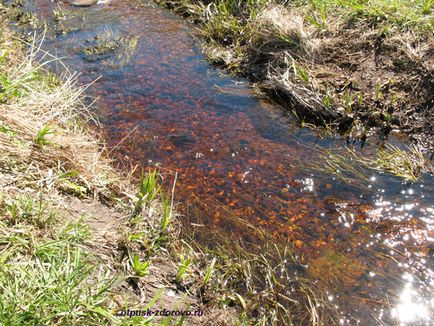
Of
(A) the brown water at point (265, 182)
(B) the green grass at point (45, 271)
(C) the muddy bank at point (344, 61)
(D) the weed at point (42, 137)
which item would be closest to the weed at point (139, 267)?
(B) the green grass at point (45, 271)

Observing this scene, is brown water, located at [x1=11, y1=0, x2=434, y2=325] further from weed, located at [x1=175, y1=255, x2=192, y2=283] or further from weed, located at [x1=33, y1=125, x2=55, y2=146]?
weed, located at [x1=33, y1=125, x2=55, y2=146]

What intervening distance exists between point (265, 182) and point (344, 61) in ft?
8.17

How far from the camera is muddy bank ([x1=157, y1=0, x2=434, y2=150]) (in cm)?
490

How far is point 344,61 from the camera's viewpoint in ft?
18.2

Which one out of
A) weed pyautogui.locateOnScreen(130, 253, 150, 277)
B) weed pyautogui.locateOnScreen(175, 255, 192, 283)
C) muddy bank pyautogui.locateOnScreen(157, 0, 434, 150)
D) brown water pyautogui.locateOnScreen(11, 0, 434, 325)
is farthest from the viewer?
muddy bank pyautogui.locateOnScreen(157, 0, 434, 150)

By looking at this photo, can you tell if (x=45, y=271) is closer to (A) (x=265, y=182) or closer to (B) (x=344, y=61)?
(A) (x=265, y=182)

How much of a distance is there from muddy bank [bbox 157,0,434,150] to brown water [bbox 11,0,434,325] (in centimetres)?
30

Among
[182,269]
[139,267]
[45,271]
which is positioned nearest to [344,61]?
[182,269]

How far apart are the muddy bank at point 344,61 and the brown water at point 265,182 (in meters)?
0.30

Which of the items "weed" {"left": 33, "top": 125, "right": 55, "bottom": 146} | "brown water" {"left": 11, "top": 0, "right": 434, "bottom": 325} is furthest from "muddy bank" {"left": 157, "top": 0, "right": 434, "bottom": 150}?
"weed" {"left": 33, "top": 125, "right": 55, "bottom": 146}

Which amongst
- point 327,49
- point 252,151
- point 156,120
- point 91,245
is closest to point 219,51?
point 327,49

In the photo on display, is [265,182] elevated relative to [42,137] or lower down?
lower down

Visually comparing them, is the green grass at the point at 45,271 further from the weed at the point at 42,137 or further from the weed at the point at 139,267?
the weed at the point at 42,137

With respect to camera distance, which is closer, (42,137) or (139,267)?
(139,267)
